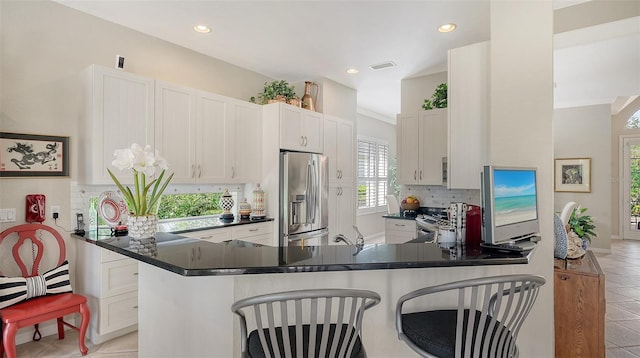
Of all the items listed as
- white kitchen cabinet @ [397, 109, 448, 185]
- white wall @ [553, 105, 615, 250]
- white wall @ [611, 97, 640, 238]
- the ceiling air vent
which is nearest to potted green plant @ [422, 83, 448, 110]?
white kitchen cabinet @ [397, 109, 448, 185]

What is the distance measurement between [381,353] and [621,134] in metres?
8.67

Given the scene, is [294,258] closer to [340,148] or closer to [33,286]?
[33,286]

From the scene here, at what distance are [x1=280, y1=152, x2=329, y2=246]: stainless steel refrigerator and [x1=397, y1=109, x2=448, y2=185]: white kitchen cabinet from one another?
107 cm

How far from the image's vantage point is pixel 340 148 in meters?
5.18

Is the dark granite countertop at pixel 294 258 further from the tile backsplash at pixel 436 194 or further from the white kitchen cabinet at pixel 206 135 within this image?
the tile backsplash at pixel 436 194

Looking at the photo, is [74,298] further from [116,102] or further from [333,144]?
[333,144]

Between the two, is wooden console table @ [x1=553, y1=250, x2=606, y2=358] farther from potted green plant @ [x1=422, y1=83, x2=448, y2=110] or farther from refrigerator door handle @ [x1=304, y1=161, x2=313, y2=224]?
refrigerator door handle @ [x1=304, y1=161, x2=313, y2=224]

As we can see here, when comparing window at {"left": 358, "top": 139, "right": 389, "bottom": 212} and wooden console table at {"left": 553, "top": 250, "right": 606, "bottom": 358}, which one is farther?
window at {"left": 358, "top": 139, "right": 389, "bottom": 212}

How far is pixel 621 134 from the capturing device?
741 centimetres

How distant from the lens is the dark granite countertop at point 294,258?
1.35 meters

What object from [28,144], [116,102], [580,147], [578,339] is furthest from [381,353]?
[580,147]

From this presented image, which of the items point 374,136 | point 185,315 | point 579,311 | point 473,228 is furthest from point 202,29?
point 374,136

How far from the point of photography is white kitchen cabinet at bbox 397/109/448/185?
4.32 m

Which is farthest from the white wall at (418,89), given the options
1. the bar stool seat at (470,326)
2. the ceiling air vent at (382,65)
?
the bar stool seat at (470,326)
